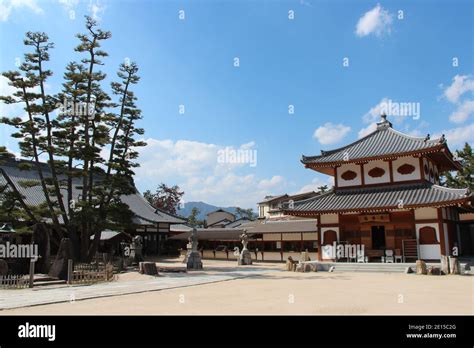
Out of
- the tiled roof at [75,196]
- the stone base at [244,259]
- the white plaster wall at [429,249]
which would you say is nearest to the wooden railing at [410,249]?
the white plaster wall at [429,249]

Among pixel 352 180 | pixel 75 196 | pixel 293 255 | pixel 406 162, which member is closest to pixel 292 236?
pixel 293 255

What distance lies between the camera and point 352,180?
91.0 ft

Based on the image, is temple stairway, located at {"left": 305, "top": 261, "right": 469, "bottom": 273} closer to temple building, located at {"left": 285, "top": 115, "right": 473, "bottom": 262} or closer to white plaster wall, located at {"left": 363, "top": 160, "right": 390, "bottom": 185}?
temple building, located at {"left": 285, "top": 115, "right": 473, "bottom": 262}

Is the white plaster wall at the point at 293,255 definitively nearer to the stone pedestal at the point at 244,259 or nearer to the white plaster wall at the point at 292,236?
the white plaster wall at the point at 292,236

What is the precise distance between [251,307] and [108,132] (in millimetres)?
18270

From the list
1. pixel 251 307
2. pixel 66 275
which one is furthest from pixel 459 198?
pixel 66 275

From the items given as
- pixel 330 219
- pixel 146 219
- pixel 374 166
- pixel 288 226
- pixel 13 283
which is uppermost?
pixel 374 166

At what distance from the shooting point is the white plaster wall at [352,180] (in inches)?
1080

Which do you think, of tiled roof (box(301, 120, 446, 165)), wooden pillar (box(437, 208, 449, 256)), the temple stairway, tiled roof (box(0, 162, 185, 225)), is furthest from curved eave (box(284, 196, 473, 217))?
tiled roof (box(0, 162, 185, 225))

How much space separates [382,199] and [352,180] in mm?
3438

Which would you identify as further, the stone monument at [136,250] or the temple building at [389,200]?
the stone monument at [136,250]

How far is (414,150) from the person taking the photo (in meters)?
24.1

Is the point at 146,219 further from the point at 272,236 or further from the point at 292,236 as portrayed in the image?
the point at 292,236
